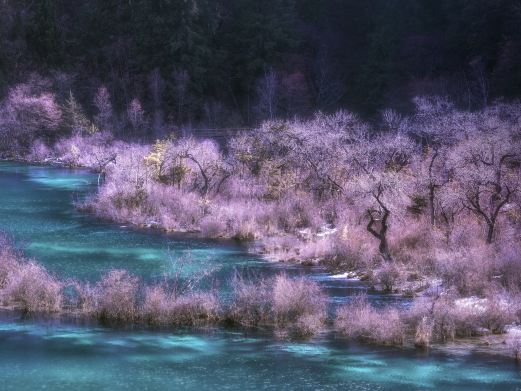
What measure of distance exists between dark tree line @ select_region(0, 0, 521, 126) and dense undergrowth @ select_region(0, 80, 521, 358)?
844 inches

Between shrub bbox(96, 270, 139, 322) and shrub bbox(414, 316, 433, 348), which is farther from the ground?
shrub bbox(96, 270, 139, 322)

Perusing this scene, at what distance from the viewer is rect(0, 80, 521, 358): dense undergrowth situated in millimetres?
22438

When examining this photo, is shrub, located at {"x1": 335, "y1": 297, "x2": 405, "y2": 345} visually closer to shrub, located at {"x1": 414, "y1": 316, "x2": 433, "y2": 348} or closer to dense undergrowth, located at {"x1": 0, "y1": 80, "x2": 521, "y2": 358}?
dense undergrowth, located at {"x1": 0, "y1": 80, "x2": 521, "y2": 358}

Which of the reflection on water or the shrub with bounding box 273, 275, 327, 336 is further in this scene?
the shrub with bounding box 273, 275, 327, 336

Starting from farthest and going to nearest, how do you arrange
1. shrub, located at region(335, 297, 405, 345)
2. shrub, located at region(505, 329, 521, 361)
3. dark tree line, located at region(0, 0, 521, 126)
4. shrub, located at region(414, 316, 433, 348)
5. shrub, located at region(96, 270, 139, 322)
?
dark tree line, located at region(0, 0, 521, 126)
shrub, located at region(96, 270, 139, 322)
shrub, located at region(335, 297, 405, 345)
shrub, located at region(414, 316, 433, 348)
shrub, located at region(505, 329, 521, 361)

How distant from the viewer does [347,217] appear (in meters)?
36.7

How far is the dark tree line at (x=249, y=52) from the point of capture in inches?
2894

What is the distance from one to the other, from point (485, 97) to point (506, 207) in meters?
26.4

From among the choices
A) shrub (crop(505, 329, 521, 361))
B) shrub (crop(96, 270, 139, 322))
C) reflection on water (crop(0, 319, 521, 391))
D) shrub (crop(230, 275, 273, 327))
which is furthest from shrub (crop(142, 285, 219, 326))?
shrub (crop(505, 329, 521, 361))

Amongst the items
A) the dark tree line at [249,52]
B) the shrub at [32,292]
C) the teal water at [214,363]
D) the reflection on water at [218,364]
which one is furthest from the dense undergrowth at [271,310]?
the dark tree line at [249,52]

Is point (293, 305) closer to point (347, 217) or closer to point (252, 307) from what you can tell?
point (252, 307)

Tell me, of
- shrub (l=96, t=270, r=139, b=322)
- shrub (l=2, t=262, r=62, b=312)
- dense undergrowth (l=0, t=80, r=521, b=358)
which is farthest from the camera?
shrub (l=2, t=262, r=62, b=312)

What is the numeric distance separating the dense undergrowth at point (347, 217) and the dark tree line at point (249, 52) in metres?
21.4

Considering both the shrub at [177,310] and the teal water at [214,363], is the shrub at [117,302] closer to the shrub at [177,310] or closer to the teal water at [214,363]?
the shrub at [177,310]
